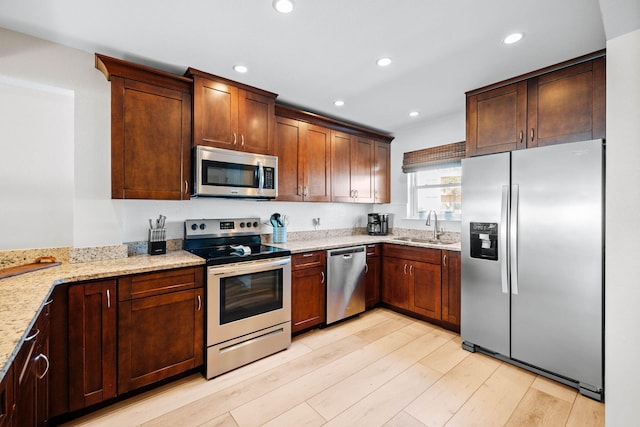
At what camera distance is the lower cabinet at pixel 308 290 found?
2.88 metres

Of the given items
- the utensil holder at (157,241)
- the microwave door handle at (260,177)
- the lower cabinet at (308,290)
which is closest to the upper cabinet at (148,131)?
the utensil holder at (157,241)

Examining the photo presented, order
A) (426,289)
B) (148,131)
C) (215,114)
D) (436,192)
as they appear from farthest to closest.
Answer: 1. (436,192)
2. (426,289)
3. (215,114)
4. (148,131)

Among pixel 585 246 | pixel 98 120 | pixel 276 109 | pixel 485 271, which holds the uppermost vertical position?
pixel 276 109

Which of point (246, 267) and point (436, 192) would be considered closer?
point (246, 267)

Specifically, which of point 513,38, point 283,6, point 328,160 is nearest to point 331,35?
point 283,6

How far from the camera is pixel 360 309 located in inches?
136

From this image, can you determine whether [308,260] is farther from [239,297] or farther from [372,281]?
[372,281]

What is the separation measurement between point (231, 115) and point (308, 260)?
161 cm

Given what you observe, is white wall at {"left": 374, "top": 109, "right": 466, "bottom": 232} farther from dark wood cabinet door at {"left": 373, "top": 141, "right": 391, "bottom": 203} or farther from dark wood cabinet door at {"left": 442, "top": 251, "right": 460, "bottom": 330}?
dark wood cabinet door at {"left": 442, "top": 251, "right": 460, "bottom": 330}

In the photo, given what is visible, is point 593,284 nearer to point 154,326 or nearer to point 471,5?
point 471,5

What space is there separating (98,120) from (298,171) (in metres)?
1.87

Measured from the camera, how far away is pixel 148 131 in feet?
7.63

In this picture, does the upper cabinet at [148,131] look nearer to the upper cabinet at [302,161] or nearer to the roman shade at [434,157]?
the upper cabinet at [302,161]
